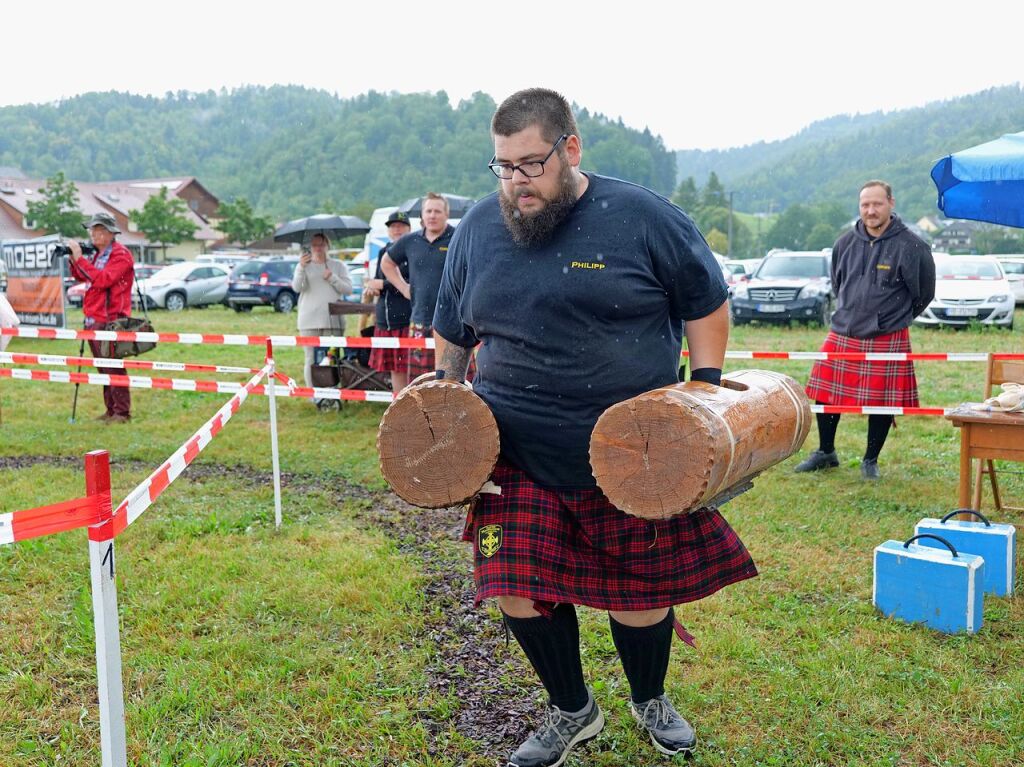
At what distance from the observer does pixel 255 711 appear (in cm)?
313

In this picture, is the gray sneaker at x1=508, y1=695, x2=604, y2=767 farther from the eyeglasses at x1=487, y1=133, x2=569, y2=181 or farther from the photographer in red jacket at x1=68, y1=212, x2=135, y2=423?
the photographer in red jacket at x1=68, y1=212, x2=135, y2=423

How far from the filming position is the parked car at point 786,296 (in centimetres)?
1587

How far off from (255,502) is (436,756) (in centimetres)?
314

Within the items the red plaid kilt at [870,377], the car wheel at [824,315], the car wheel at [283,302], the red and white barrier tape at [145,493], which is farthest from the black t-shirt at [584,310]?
the car wheel at [283,302]

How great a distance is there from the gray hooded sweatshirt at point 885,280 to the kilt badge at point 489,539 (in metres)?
4.26

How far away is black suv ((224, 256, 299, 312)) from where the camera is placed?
22984 mm

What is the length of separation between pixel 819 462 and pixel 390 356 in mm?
3845

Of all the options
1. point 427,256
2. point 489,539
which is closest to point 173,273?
point 427,256

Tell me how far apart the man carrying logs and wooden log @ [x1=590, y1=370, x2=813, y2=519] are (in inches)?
8.0

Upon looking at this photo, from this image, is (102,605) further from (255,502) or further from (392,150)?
(392,150)

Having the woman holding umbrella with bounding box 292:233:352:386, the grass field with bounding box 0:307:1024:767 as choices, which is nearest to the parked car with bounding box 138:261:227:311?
the woman holding umbrella with bounding box 292:233:352:386

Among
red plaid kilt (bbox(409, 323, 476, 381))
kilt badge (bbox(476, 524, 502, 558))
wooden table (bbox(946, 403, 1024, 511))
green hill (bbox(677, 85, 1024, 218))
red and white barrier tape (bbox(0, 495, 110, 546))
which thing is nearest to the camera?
red and white barrier tape (bbox(0, 495, 110, 546))

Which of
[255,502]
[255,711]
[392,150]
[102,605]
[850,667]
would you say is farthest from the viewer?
[392,150]

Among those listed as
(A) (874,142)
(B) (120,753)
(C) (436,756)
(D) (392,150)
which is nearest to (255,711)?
(C) (436,756)
